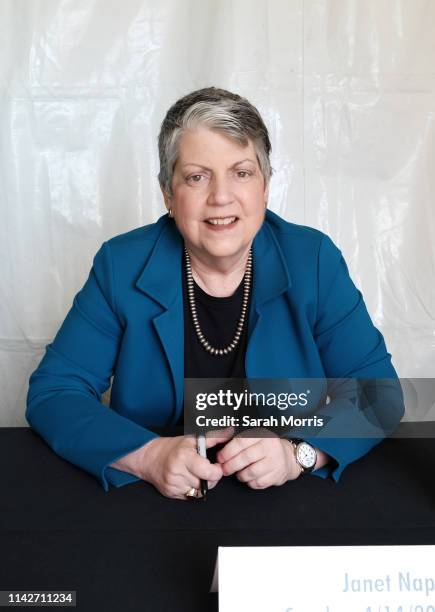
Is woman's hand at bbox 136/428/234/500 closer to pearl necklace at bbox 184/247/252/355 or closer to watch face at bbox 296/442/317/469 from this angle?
watch face at bbox 296/442/317/469

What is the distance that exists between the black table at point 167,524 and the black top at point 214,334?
361mm

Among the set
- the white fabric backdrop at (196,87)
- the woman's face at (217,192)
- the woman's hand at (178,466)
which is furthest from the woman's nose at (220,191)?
the white fabric backdrop at (196,87)

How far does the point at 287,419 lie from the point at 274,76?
4.89 feet

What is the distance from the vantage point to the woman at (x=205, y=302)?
1.36 meters

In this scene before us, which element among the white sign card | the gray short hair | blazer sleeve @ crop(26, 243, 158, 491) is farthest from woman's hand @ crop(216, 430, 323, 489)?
the gray short hair

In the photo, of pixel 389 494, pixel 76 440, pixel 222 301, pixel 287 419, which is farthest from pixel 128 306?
pixel 389 494

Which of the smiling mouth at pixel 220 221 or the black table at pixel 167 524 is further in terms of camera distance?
the smiling mouth at pixel 220 221

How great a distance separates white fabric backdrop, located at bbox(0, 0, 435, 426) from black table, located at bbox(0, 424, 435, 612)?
53.5 inches

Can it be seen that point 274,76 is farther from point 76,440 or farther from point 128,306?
point 76,440

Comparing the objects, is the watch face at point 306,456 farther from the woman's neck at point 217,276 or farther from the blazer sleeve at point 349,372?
the woman's neck at point 217,276

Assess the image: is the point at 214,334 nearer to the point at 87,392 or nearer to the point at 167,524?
the point at 87,392

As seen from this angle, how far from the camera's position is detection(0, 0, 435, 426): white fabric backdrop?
92.4 inches

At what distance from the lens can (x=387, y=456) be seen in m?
1.21

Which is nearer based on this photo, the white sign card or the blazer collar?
the white sign card
